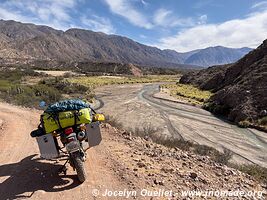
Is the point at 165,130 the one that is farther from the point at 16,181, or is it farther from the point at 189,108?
the point at 16,181

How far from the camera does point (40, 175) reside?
23.6ft

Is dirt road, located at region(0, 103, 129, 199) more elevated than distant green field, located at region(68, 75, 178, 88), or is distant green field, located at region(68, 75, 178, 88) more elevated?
dirt road, located at region(0, 103, 129, 199)

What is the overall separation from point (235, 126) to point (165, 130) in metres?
8.30

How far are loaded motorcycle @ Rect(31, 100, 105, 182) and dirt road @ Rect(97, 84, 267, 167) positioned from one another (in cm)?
877

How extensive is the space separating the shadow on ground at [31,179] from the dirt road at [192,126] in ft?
28.1

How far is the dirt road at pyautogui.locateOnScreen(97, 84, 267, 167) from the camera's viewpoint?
22453 millimetres

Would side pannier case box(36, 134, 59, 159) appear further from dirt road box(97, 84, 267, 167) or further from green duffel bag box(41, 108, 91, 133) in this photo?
dirt road box(97, 84, 267, 167)

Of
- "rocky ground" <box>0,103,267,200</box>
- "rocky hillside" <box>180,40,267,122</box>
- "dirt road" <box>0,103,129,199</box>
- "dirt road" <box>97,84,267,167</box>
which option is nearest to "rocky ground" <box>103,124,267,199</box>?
"rocky ground" <box>0,103,267,200</box>

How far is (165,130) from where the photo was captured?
91.8ft

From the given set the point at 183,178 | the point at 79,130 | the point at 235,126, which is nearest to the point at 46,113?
the point at 79,130

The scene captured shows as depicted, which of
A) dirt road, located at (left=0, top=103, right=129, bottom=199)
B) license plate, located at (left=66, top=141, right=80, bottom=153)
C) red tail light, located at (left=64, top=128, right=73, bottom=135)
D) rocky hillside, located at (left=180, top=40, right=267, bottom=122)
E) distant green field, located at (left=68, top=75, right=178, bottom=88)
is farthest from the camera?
distant green field, located at (left=68, top=75, right=178, bottom=88)

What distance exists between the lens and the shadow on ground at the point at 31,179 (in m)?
6.41

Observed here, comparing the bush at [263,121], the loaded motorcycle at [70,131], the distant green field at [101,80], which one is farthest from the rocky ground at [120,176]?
the distant green field at [101,80]

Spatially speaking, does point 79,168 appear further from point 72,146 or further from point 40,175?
point 40,175
